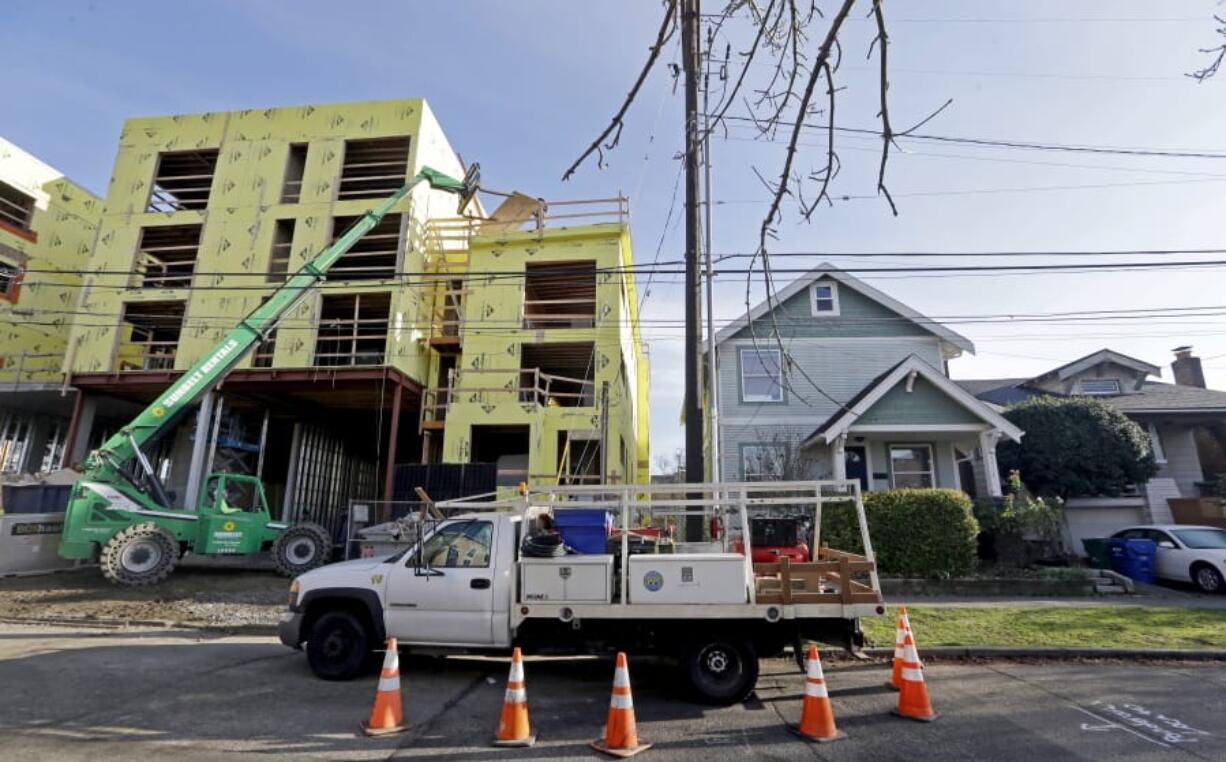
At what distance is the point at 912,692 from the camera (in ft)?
18.2

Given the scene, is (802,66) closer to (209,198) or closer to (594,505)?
(594,505)

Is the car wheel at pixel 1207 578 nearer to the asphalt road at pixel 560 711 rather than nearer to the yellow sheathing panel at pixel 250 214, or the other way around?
the asphalt road at pixel 560 711

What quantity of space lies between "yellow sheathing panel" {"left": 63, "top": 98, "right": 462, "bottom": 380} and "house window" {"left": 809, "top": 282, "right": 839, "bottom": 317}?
13.2 m

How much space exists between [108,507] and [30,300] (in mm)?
16583

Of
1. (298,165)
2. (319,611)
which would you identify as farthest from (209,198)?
(319,611)

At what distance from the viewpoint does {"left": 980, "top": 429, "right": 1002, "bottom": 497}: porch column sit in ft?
51.3

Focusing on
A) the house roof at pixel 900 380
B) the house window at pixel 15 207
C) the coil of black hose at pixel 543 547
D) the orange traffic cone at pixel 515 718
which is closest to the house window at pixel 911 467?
the house roof at pixel 900 380

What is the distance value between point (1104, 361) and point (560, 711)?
84.1ft

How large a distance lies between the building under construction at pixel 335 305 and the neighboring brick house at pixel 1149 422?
594 inches

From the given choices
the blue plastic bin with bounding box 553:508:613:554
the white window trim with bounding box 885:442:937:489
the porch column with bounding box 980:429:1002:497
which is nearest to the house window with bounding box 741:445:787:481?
the white window trim with bounding box 885:442:937:489

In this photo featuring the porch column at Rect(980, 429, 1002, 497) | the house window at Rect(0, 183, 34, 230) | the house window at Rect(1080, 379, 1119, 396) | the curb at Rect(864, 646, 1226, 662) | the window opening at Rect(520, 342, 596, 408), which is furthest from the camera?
the house window at Rect(0, 183, 34, 230)

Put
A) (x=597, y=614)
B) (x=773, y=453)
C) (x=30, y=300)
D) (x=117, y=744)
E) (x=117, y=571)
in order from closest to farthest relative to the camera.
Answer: (x=117, y=744)
(x=597, y=614)
(x=117, y=571)
(x=773, y=453)
(x=30, y=300)

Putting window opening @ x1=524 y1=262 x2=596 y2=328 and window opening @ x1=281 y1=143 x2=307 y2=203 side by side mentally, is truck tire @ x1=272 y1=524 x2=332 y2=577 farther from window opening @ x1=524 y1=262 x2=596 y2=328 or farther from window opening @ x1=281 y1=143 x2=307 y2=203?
window opening @ x1=281 y1=143 x2=307 y2=203

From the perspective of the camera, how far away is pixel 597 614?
598cm
